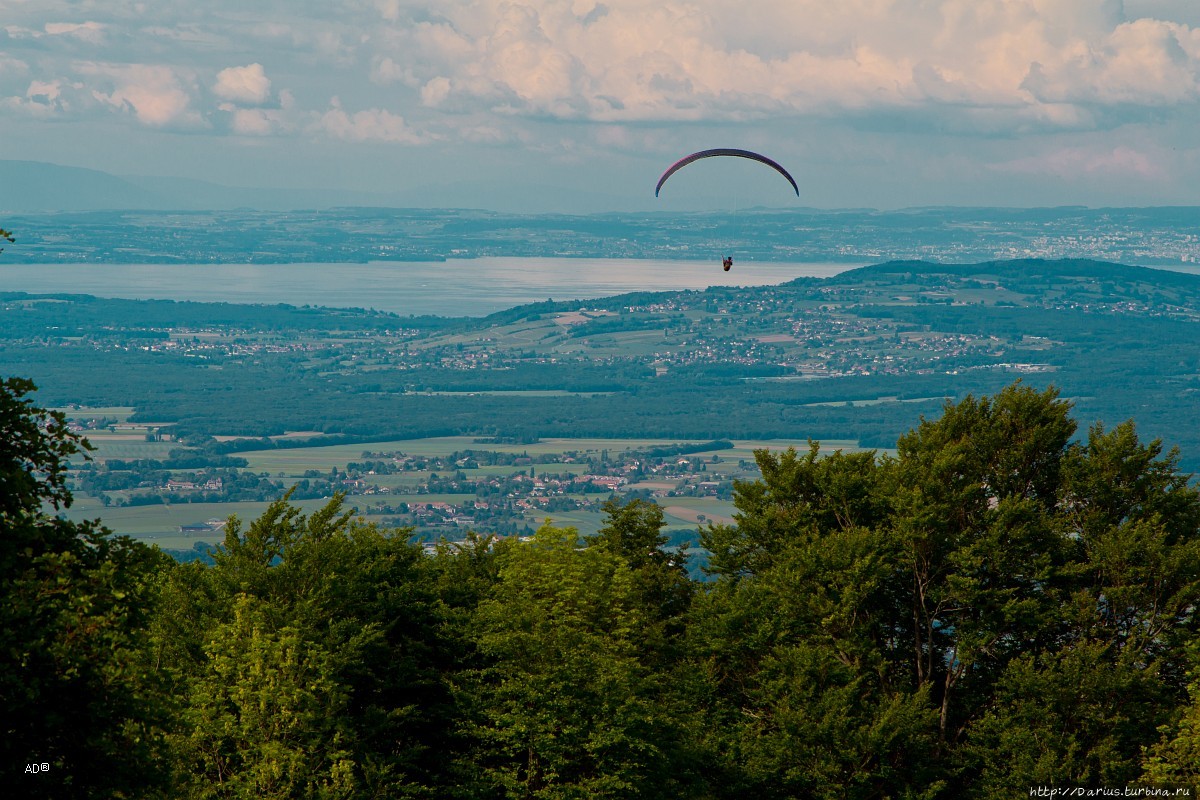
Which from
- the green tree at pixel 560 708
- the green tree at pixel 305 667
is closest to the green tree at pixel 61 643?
the green tree at pixel 305 667

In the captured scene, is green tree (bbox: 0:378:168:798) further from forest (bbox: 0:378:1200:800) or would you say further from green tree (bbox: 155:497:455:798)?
green tree (bbox: 155:497:455:798)

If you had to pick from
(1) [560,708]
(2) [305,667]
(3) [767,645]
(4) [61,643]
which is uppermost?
(4) [61,643]

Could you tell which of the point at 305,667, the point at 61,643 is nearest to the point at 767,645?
the point at 305,667

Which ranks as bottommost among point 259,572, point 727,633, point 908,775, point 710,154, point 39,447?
point 908,775

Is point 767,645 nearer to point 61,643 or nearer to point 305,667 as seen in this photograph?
point 305,667

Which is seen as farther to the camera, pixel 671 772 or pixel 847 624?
pixel 847 624

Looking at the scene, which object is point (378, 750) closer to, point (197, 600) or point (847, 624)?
point (197, 600)

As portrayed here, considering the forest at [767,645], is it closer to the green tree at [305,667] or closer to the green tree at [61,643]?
the green tree at [305,667]

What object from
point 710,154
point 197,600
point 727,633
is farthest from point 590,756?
point 710,154
